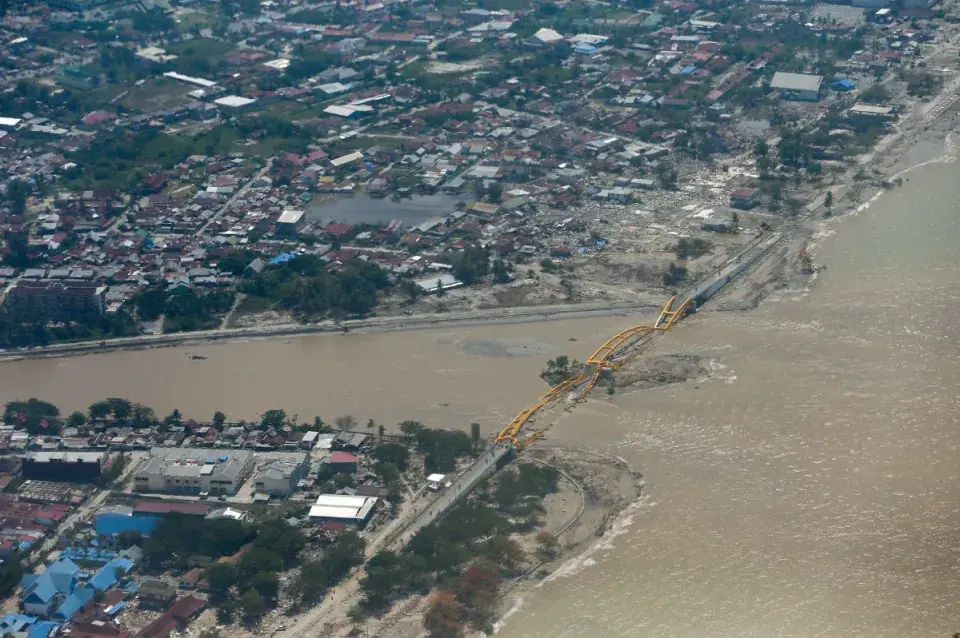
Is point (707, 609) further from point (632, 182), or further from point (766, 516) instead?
point (632, 182)

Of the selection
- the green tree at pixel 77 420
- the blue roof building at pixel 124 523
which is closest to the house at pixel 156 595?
the blue roof building at pixel 124 523

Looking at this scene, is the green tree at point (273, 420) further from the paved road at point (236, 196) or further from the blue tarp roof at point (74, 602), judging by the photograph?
the paved road at point (236, 196)

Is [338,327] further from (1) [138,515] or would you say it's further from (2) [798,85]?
(2) [798,85]

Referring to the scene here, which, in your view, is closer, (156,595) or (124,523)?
(156,595)

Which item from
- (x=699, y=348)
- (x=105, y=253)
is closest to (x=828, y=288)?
(x=699, y=348)

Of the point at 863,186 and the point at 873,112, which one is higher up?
the point at 873,112

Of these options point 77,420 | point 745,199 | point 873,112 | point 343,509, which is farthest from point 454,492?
point 873,112
